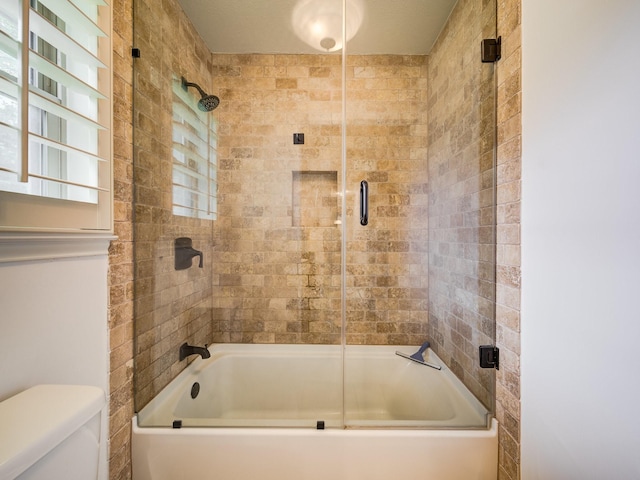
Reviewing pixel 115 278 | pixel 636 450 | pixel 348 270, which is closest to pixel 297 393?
pixel 348 270

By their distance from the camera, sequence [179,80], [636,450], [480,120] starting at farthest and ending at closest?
1. [179,80]
2. [480,120]
3. [636,450]

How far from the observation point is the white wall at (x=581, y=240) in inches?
26.9

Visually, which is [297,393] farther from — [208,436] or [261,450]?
[208,436]

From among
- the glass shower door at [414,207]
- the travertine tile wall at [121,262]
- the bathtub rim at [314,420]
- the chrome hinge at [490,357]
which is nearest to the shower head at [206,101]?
the travertine tile wall at [121,262]

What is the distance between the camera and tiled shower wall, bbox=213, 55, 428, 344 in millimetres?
1855

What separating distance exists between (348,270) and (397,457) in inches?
40.9

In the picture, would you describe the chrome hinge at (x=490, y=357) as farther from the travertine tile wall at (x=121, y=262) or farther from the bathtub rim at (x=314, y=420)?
the travertine tile wall at (x=121, y=262)

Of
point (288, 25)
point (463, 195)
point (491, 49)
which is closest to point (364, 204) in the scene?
point (463, 195)

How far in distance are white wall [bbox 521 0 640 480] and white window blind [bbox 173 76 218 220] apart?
166 cm

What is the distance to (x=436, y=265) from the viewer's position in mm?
1808

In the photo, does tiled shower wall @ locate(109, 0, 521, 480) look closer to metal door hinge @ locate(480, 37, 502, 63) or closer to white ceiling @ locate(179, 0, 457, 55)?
metal door hinge @ locate(480, 37, 502, 63)

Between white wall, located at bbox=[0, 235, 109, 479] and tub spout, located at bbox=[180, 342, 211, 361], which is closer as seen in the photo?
white wall, located at bbox=[0, 235, 109, 479]

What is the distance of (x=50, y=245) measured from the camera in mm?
856

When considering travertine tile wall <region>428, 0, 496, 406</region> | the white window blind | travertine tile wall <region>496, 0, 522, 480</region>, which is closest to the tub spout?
the white window blind
